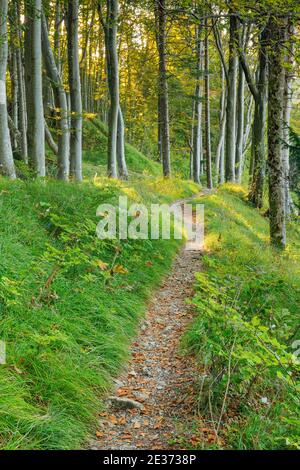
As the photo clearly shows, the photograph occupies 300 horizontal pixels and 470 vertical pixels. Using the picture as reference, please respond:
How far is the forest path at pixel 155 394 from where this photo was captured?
350 centimetres

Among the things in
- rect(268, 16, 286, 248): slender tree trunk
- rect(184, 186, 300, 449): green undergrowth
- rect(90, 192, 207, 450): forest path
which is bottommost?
rect(90, 192, 207, 450): forest path

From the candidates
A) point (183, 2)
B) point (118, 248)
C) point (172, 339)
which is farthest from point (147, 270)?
point (183, 2)

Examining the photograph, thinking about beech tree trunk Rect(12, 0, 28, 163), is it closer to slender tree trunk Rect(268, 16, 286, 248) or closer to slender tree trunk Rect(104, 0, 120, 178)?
slender tree trunk Rect(104, 0, 120, 178)

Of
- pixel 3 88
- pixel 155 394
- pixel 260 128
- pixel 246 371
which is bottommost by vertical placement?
pixel 155 394

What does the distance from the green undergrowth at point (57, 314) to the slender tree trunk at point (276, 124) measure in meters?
3.46

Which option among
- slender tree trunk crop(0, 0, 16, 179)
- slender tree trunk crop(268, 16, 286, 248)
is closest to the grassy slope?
slender tree trunk crop(0, 0, 16, 179)

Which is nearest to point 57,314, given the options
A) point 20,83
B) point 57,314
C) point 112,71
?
point 57,314

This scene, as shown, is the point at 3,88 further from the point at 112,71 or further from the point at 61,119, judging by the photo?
the point at 112,71

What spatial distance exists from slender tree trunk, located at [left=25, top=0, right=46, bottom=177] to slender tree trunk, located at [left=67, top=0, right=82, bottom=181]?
132 cm

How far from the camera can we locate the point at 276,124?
9273 mm

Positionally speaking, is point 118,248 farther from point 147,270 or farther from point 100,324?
point 100,324

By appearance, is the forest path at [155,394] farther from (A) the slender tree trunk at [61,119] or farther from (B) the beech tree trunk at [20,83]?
(B) the beech tree trunk at [20,83]

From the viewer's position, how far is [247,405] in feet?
12.7

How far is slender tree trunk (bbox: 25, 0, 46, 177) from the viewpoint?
29.0ft
